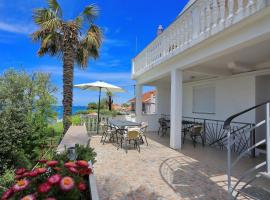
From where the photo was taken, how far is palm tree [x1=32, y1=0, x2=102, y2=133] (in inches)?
418

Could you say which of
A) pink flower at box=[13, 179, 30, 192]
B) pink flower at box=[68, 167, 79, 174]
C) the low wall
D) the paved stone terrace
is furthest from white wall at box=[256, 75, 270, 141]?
pink flower at box=[13, 179, 30, 192]

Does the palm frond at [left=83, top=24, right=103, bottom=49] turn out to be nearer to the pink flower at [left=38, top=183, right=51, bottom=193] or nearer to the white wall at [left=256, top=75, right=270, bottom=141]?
the white wall at [left=256, top=75, right=270, bottom=141]

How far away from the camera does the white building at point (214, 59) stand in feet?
15.6

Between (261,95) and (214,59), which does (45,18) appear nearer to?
(214,59)

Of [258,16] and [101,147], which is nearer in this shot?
[258,16]

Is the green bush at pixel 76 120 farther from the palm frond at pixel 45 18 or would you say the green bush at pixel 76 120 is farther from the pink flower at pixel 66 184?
the pink flower at pixel 66 184

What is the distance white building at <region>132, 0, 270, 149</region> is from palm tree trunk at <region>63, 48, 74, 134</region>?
3831 millimetres

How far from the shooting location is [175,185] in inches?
185

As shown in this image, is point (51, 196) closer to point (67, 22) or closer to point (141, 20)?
point (67, 22)

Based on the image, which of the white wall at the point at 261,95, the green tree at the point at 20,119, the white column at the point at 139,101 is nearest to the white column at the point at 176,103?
the white wall at the point at 261,95

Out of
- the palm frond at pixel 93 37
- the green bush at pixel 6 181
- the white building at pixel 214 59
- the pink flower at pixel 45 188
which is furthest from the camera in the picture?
the palm frond at pixel 93 37

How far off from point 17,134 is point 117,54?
74.5 feet

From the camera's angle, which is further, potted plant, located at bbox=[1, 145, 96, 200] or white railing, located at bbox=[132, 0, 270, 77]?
white railing, located at bbox=[132, 0, 270, 77]

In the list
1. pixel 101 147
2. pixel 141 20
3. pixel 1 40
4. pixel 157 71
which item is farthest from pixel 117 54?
pixel 101 147
